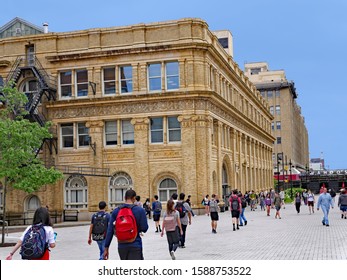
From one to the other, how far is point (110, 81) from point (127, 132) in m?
→ 4.07

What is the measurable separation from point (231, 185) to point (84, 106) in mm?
14900

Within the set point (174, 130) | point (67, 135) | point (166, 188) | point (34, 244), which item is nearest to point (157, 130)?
point (174, 130)

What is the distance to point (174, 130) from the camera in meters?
39.2

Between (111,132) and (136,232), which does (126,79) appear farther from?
(136,232)

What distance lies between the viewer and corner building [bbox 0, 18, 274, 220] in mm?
38781

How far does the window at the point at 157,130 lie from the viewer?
3950 cm

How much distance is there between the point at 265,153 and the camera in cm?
7400

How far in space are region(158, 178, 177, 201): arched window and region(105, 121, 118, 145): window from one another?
15.7 feet

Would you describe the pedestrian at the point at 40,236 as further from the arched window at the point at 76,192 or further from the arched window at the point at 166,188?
the arched window at the point at 76,192

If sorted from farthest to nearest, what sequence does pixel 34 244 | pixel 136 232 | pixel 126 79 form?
pixel 126 79
pixel 136 232
pixel 34 244

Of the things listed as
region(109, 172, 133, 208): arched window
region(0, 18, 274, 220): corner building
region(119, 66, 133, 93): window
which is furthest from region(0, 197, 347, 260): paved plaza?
region(119, 66, 133, 93): window

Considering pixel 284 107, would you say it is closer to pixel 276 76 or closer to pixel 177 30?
pixel 276 76
